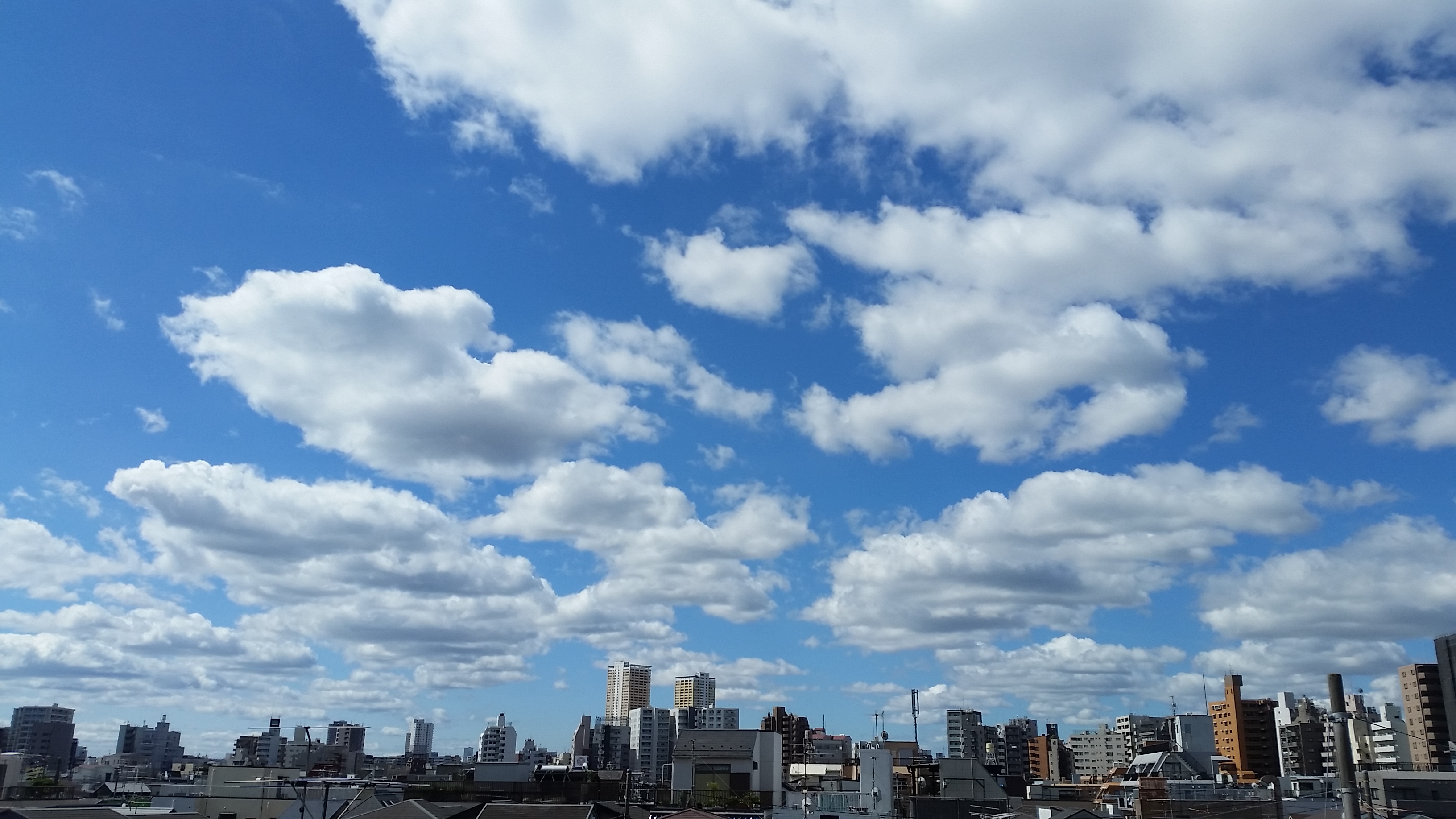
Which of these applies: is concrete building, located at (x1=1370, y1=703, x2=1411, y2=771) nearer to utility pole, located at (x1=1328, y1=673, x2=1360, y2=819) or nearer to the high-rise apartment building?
the high-rise apartment building

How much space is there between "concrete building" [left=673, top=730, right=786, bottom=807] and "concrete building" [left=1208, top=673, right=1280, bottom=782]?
333 ft

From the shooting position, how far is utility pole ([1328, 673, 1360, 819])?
85.5 feet

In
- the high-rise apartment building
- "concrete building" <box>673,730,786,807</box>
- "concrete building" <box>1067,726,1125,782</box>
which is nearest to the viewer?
the high-rise apartment building

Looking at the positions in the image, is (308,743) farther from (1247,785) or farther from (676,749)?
(1247,785)

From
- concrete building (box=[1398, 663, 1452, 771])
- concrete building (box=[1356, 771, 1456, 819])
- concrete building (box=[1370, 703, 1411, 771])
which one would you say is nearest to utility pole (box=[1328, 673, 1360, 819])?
concrete building (box=[1356, 771, 1456, 819])

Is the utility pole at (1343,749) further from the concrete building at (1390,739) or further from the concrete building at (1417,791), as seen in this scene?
the concrete building at (1390,739)

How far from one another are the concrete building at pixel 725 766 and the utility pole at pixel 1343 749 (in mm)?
58621

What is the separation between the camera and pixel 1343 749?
87.6 feet

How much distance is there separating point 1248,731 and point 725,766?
113016 mm

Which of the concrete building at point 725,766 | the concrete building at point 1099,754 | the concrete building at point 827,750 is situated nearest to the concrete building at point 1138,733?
the concrete building at point 1099,754

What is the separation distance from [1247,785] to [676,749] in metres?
43.1

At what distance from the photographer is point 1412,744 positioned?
133 m

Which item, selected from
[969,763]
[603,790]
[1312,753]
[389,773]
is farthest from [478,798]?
[1312,753]

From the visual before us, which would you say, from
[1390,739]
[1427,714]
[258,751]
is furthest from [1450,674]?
[258,751]
